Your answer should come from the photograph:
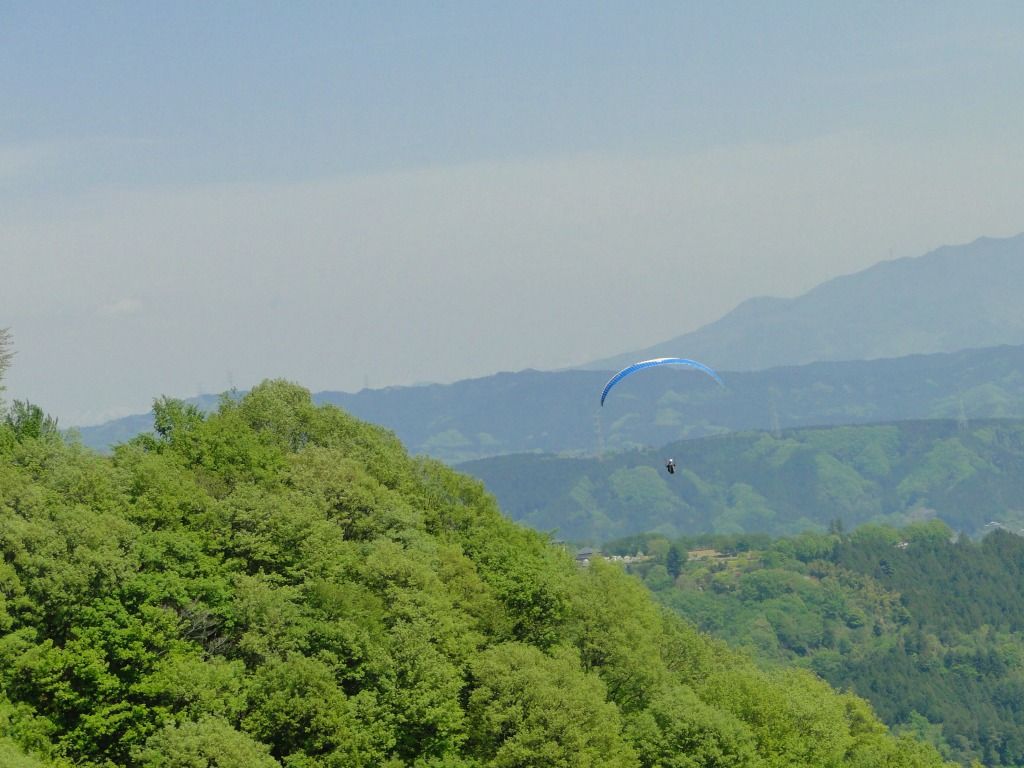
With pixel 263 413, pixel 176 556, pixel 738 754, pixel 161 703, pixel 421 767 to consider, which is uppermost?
pixel 263 413

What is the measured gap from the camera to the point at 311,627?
71.9 meters

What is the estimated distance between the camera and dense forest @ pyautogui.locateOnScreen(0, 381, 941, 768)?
210 ft

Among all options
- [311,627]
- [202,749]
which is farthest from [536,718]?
[202,749]

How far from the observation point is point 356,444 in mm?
100812

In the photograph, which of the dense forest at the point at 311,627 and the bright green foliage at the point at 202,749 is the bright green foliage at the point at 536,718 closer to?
the dense forest at the point at 311,627

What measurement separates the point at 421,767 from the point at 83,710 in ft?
52.1

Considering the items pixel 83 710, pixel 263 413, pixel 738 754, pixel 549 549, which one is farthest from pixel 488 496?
pixel 83 710

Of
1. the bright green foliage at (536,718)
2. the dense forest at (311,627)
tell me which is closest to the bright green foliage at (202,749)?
the dense forest at (311,627)

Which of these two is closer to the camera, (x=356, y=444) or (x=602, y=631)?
(x=602, y=631)

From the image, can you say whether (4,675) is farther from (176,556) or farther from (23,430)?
(23,430)

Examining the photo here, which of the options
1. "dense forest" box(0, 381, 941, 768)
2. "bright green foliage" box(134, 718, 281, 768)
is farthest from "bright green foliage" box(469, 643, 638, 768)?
"bright green foliage" box(134, 718, 281, 768)

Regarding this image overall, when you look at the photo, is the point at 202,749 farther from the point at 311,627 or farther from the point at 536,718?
the point at 536,718

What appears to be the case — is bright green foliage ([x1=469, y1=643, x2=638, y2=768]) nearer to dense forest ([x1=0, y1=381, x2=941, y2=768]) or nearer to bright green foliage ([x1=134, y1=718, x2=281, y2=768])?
dense forest ([x1=0, y1=381, x2=941, y2=768])

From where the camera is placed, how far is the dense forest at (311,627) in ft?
210
